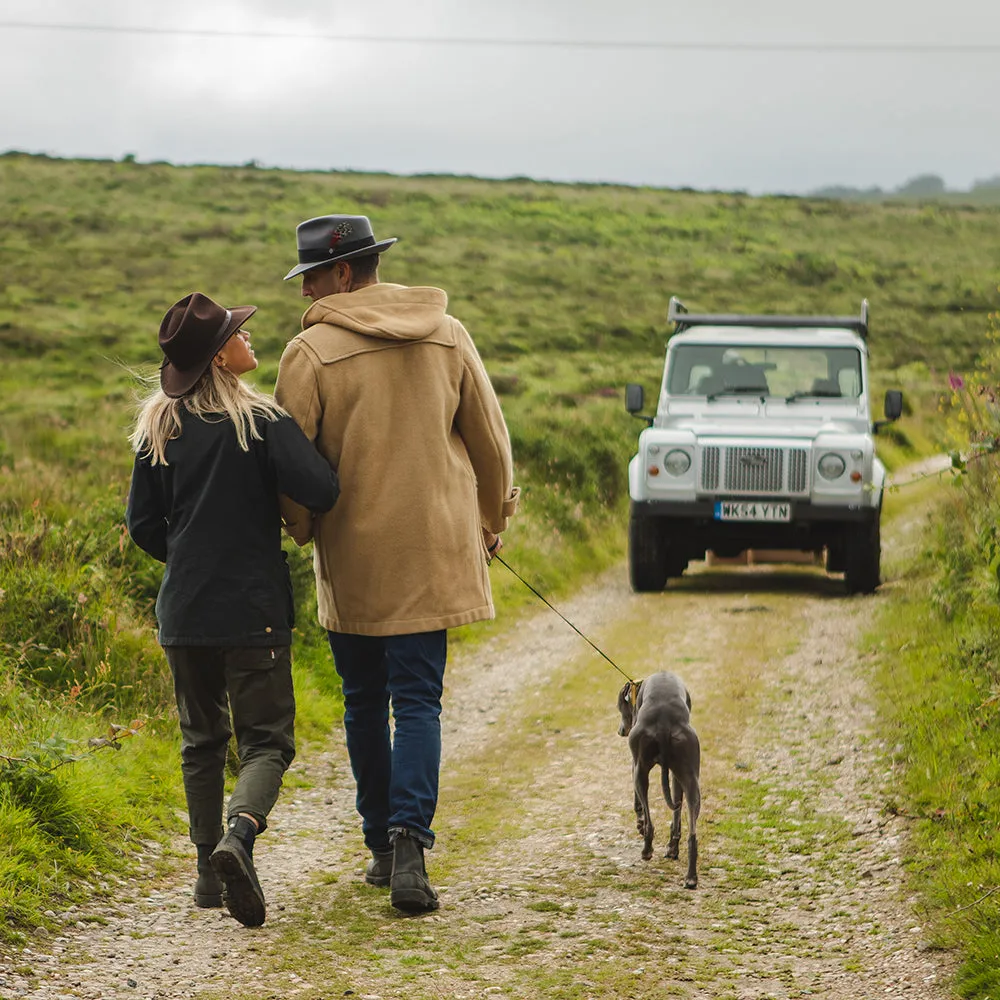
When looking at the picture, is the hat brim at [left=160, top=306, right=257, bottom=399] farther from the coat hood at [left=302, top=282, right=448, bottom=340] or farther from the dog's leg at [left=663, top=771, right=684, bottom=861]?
the dog's leg at [left=663, top=771, right=684, bottom=861]

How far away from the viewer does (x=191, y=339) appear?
13.3ft

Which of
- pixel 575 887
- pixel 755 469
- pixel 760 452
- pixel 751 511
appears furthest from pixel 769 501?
pixel 575 887

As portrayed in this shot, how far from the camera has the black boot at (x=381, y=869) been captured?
14.9 ft

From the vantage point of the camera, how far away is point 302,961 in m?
3.75

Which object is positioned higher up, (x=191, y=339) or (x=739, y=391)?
(x=191, y=339)

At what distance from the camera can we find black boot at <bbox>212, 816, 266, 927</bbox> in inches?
147

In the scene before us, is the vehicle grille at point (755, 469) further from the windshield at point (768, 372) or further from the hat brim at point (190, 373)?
the hat brim at point (190, 373)

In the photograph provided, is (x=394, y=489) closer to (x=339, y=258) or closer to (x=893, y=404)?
(x=339, y=258)

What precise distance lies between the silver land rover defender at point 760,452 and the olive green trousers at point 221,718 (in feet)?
23.4

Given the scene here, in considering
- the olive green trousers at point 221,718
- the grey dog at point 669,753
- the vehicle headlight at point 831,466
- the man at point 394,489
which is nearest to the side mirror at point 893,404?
the vehicle headlight at point 831,466

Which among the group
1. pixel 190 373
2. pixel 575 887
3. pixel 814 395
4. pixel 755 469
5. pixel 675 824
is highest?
pixel 190 373

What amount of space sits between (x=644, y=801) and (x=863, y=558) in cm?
660

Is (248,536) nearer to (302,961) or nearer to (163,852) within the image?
(302,961)

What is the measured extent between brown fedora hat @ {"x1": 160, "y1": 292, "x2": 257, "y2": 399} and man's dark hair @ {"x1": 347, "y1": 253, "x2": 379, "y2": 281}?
0.46 metres
